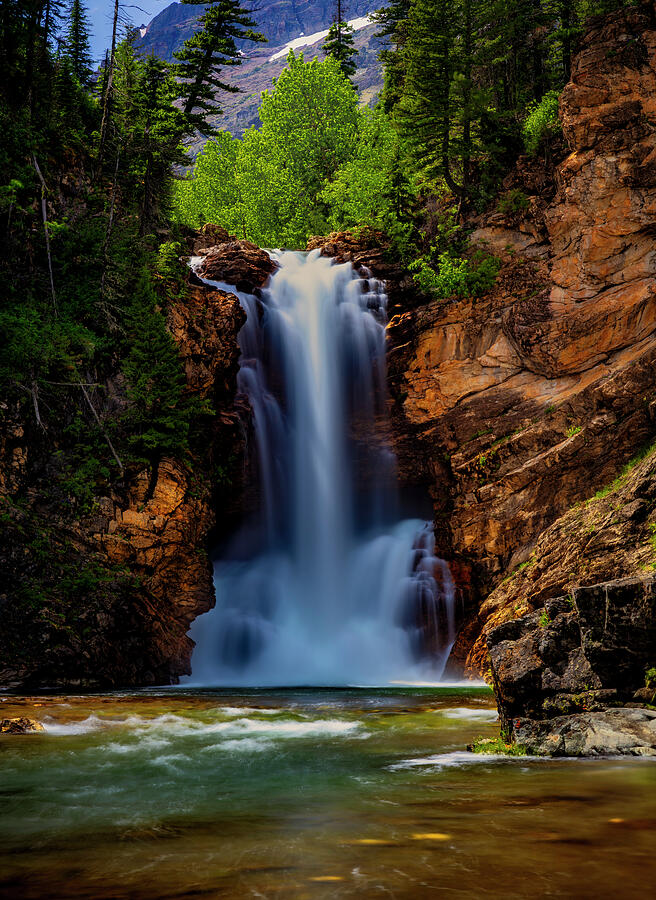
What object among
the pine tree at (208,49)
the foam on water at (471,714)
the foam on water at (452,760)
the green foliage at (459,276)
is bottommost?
the foam on water at (471,714)

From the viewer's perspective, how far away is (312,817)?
5.23 m

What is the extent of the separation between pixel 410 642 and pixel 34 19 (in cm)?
→ 2146

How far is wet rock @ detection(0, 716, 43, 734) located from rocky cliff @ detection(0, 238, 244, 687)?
21.0ft

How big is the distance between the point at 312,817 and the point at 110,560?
48.0 feet

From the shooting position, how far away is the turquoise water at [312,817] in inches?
143

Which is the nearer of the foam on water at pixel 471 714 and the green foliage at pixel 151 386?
the foam on water at pixel 471 714

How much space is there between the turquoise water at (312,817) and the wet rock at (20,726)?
0.24m

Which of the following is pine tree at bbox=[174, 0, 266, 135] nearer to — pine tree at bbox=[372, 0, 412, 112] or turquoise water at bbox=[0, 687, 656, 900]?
pine tree at bbox=[372, 0, 412, 112]

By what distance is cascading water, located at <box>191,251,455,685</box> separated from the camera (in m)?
20.7

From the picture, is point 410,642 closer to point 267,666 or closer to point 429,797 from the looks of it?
point 267,666

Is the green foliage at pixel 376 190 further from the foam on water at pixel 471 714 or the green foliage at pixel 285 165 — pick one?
the foam on water at pixel 471 714

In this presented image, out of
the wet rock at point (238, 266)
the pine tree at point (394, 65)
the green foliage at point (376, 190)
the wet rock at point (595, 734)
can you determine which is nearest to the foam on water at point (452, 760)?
the wet rock at point (595, 734)

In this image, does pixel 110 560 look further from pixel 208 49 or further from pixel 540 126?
pixel 208 49

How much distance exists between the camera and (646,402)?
744 inches
